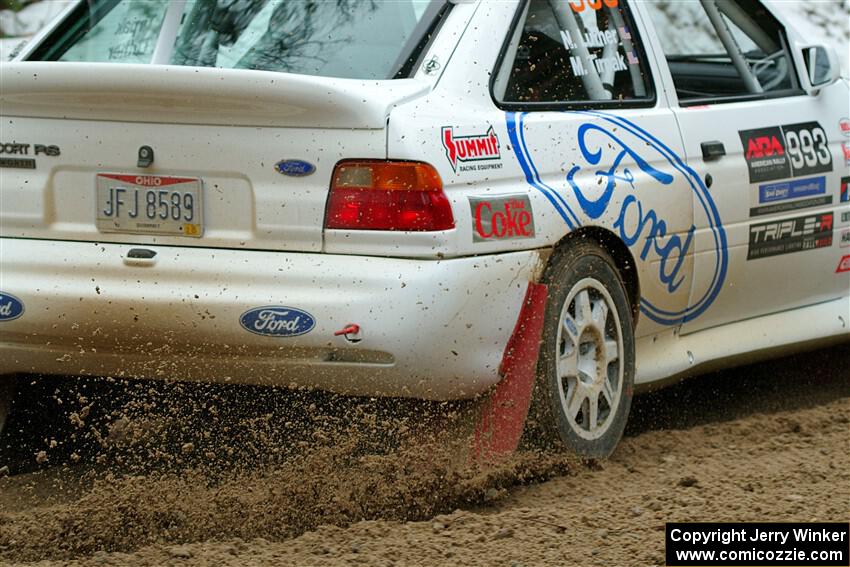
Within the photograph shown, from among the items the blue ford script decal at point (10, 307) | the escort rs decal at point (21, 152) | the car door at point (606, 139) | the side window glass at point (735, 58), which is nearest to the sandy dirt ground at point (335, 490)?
the blue ford script decal at point (10, 307)

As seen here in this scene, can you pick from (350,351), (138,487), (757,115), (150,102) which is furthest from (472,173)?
(757,115)

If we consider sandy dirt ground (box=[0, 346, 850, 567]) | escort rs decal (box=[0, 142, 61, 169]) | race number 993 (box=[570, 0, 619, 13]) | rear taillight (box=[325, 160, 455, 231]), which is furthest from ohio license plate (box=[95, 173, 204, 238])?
race number 993 (box=[570, 0, 619, 13])

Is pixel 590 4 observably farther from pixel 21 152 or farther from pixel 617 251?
pixel 21 152

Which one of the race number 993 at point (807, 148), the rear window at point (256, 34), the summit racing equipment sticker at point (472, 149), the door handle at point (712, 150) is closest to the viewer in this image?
the summit racing equipment sticker at point (472, 149)

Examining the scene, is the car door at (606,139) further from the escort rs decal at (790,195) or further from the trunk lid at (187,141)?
the trunk lid at (187,141)

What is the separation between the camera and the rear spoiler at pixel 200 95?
169 inches

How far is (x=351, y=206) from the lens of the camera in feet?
14.2

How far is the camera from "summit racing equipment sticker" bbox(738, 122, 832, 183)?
18.9ft

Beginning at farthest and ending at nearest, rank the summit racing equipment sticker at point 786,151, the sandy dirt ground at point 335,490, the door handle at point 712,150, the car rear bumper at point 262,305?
the summit racing equipment sticker at point 786,151 → the door handle at point 712,150 → the car rear bumper at point 262,305 → the sandy dirt ground at point 335,490

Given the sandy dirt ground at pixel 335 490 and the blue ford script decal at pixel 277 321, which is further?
the blue ford script decal at pixel 277 321

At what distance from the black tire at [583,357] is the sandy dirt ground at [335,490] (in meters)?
0.10

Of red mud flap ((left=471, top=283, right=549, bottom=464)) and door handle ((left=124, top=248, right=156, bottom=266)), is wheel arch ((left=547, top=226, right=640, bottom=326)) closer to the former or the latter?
red mud flap ((left=471, top=283, right=549, bottom=464))

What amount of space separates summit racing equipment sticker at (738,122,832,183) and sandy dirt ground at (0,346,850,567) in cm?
102

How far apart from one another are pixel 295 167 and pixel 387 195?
0.27 metres
